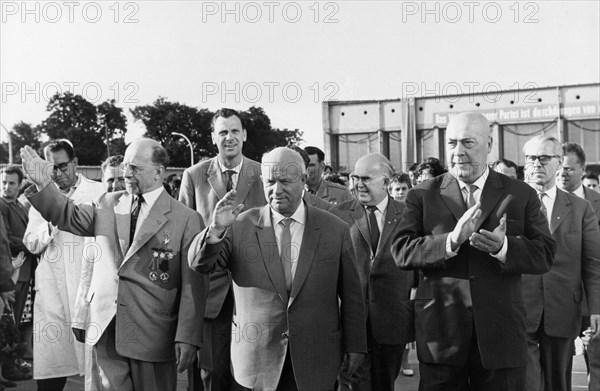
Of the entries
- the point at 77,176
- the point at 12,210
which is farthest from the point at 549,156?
the point at 12,210

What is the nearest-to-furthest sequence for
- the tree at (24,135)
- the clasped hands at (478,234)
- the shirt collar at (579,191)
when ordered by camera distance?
the clasped hands at (478,234) → the shirt collar at (579,191) → the tree at (24,135)

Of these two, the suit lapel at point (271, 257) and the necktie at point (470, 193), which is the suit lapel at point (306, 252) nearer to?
the suit lapel at point (271, 257)

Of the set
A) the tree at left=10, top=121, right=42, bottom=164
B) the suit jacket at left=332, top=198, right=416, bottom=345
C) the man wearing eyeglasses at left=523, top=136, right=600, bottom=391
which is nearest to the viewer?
the suit jacket at left=332, top=198, right=416, bottom=345

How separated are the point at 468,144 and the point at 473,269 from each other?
731mm

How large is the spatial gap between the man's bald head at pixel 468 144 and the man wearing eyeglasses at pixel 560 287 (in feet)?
6.26

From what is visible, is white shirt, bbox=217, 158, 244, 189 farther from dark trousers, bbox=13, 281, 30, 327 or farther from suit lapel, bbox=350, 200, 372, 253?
dark trousers, bbox=13, 281, 30, 327

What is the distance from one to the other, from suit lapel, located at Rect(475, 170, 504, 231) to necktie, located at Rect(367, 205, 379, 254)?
5.65 feet

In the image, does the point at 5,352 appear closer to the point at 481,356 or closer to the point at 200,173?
the point at 200,173

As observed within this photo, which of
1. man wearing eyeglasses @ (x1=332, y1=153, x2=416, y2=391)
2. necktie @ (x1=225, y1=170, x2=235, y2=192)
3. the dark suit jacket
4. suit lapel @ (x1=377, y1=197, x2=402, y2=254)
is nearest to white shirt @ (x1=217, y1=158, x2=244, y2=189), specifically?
necktie @ (x1=225, y1=170, x2=235, y2=192)

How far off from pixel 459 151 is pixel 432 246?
606 mm

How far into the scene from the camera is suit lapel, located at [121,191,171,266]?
4984mm

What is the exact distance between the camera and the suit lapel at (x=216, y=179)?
5.96 metres

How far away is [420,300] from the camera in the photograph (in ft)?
14.8

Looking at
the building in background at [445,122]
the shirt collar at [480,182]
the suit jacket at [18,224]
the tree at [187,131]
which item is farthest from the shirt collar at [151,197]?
the tree at [187,131]
